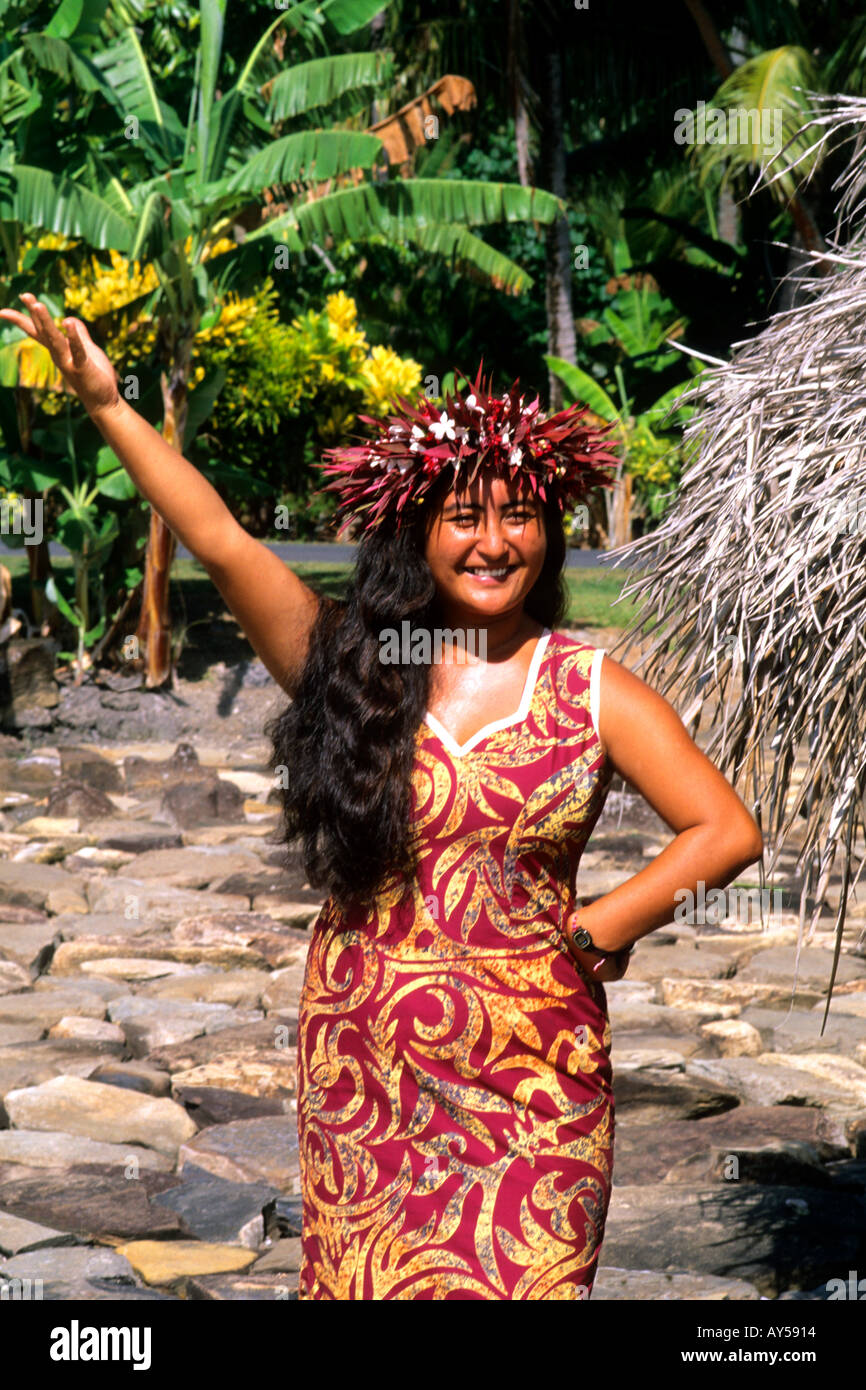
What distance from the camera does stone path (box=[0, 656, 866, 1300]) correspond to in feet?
13.1

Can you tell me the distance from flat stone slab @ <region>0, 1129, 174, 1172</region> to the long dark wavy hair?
2.46 m

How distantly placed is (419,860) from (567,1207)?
513 millimetres

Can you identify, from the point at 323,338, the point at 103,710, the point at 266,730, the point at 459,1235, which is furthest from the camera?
the point at 323,338

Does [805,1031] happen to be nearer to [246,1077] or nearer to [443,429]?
[246,1077]

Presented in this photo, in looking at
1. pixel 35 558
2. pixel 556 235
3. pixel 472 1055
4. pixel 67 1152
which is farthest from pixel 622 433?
pixel 472 1055

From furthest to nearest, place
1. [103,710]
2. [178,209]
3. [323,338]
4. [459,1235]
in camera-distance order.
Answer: [323,338]
[103,710]
[178,209]
[459,1235]

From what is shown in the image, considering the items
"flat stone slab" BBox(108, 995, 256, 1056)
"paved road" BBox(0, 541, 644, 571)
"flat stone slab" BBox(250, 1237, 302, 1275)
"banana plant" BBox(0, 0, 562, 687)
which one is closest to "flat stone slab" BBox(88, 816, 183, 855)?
"flat stone slab" BBox(108, 995, 256, 1056)

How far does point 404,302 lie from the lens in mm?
21578

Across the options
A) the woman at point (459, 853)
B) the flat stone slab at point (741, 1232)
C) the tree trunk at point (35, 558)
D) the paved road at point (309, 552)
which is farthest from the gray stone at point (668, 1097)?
the paved road at point (309, 552)

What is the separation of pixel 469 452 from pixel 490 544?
13 centimetres

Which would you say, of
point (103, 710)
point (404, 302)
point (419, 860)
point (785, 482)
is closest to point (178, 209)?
point (103, 710)

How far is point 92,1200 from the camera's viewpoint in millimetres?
4258

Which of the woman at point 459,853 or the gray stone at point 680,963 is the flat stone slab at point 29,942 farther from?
the woman at point 459,853

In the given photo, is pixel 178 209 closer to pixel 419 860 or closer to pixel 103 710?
pixel 103 710
